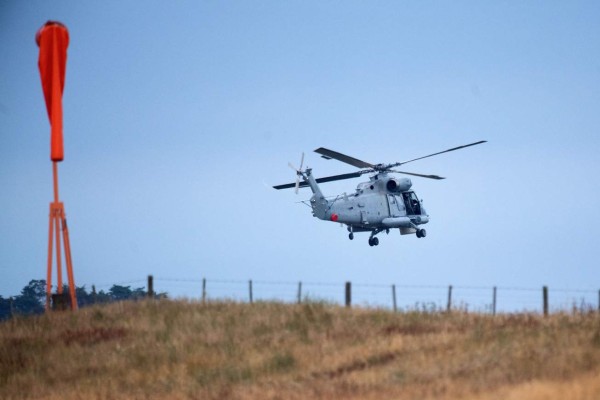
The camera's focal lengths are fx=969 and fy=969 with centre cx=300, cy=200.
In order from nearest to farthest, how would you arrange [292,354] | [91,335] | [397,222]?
1. [292,354]
2. [91,335]
3. [397,222]

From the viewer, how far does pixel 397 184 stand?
168ft

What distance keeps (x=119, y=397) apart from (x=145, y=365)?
2873 millimetres

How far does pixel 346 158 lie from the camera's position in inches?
1964

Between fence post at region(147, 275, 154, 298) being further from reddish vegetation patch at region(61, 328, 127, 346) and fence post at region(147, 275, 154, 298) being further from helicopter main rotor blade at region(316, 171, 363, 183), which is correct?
helicopter main rotor blade at region(316, 171, 363, 183)

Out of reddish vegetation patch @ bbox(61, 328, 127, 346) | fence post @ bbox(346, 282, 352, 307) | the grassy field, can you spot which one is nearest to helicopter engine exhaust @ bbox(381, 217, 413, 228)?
fence post @ bbox(346, 282, 352, 307)

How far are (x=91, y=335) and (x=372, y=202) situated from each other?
19826mm

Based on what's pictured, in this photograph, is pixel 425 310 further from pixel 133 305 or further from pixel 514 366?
pixel 133 305

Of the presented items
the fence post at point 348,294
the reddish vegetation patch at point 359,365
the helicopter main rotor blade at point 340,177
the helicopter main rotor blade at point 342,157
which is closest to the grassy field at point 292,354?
the reddish vegetation patch at point 359,365

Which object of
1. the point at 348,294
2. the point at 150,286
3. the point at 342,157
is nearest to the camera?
the point at 348,294

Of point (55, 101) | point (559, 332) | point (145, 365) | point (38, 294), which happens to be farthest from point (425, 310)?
point (38, 294)

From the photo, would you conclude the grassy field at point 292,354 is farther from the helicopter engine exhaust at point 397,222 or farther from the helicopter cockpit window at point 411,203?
the helicopter cockpit window at point 411,203

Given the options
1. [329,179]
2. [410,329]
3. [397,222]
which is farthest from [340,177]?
[410,329]

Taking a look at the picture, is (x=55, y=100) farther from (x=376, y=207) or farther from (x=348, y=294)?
(x=376, y=207)

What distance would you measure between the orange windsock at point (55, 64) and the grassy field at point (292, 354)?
22.0 feet
